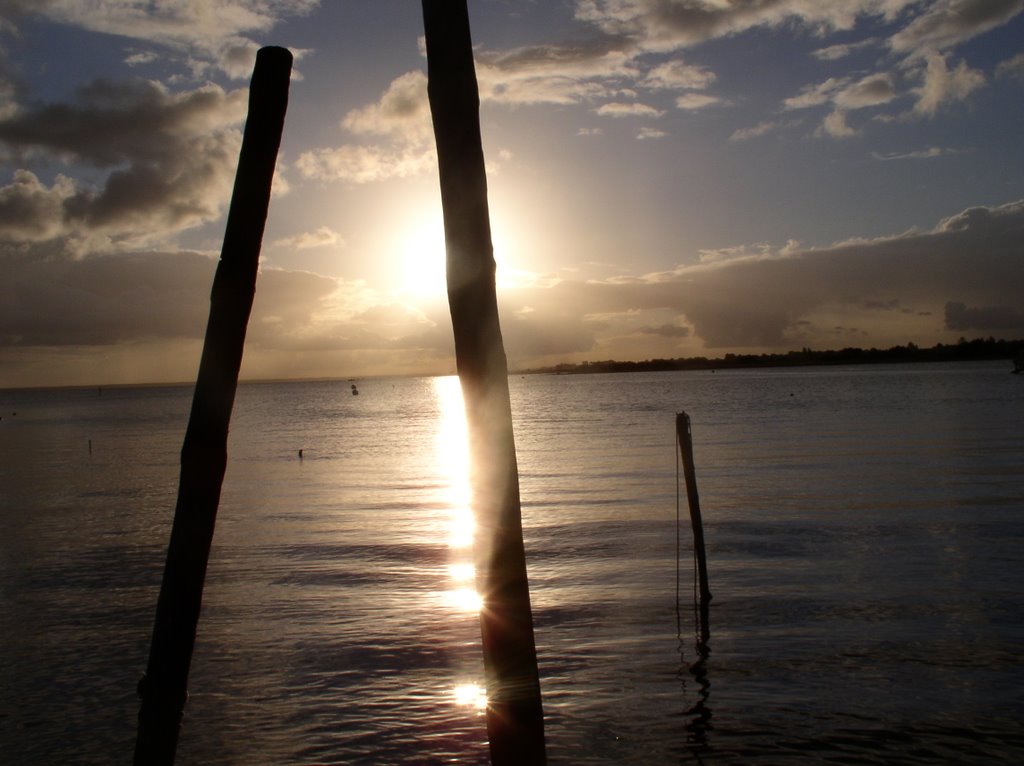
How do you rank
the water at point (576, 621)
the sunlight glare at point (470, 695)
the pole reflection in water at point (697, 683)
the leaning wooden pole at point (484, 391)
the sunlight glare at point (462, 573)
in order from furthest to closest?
the sunlight glare at point (462, 573)
the sunlight glare at point (470, 695)
the water at point (576, 621)
the pole reflection in water at point (697, 683)
the leaning wooden pole at point (484, 391)

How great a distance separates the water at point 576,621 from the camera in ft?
34.7

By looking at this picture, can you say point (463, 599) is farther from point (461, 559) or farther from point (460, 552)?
point (460, 552)

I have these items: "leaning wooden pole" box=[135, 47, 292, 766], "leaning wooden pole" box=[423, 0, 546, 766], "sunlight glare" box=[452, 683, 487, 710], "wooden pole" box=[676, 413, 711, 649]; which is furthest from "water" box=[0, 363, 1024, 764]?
"leaning wooden pole" box=[423, 0, 546, 766]

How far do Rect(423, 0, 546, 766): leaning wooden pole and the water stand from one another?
6593 millimetres

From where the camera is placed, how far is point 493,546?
156 inches

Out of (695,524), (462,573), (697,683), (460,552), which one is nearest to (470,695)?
(697,683)

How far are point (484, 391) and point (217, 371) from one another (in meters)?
2.20

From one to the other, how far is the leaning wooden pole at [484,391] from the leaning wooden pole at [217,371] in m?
1.71

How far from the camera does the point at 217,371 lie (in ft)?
17.8

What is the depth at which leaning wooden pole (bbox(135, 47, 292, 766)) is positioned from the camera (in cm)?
544

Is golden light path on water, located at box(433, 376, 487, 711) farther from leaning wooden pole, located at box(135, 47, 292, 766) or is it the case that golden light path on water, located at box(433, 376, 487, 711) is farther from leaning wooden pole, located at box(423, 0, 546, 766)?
leaning wooden pole, located at box(135, 47, 292, 766)

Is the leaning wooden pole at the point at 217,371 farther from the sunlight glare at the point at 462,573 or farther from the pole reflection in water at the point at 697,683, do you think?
the sunlight glare at the point at 462,573

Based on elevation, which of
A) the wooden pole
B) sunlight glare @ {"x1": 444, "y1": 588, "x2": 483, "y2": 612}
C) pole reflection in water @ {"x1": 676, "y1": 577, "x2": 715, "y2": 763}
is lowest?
pole reflection in water @ {"x1": 676, "y1": 577, "x2": 715, "y2": 763}

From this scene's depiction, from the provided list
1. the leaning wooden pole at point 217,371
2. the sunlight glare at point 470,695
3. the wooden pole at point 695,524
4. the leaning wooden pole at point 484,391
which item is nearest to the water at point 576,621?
the sunlight glare at point 470,695
